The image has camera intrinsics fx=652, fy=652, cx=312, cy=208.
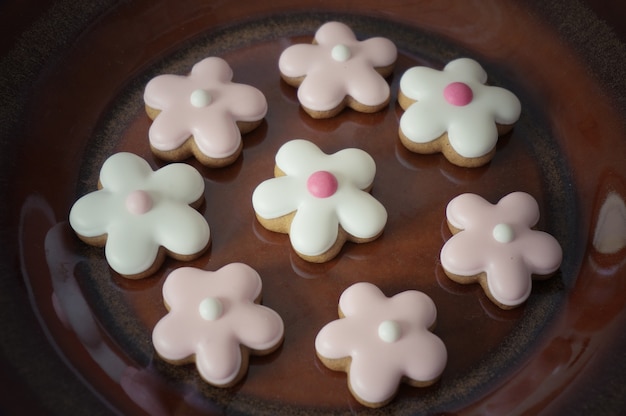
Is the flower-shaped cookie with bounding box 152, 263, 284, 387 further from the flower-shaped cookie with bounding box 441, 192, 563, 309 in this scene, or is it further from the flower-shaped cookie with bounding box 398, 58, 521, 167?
the flower-shaped cookie with bounding box 398, 58, 521, 167

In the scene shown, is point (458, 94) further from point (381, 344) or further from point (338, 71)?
point (381, 344)

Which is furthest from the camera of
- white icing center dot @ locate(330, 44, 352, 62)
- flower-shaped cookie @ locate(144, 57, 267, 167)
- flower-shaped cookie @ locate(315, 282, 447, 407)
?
white icing center dot @ locate(330, 44, 352, 62)

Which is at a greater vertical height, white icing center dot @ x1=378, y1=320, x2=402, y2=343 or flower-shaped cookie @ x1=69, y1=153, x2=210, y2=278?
white icing center dot @ x1=378, y1=320, x2=402, y2=343

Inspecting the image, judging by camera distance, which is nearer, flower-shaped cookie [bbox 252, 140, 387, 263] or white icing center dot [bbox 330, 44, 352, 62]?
flower-shaped cookie [bbox 252, 140, 387, 263]

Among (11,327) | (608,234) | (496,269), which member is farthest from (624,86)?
(11,327)

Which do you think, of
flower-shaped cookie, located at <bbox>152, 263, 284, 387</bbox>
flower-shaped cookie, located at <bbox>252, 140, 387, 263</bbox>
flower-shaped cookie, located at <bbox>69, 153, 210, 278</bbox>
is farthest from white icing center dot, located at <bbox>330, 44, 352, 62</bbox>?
flower-shaped cookie, located at <bbox>152, 263, 284, 387</bbox>
